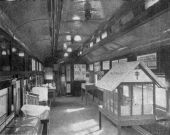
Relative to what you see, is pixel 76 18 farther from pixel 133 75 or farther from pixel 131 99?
pixel 131 99

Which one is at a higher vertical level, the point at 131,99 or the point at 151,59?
the point at 151,59

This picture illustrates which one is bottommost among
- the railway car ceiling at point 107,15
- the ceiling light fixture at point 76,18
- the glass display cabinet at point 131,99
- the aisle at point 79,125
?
the aisle at point 79,125

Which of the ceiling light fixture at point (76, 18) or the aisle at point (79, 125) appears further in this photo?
the aisle at point (79, 125)

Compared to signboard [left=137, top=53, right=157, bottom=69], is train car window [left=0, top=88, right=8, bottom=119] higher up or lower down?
lower down

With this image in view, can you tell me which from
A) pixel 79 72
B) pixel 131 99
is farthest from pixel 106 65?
pixel 79 72

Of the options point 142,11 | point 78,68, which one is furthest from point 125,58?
point 78,68

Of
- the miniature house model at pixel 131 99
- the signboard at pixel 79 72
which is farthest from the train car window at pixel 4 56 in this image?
the signboard at pixel 79 72

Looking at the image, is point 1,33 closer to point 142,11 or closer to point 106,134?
point 142,11

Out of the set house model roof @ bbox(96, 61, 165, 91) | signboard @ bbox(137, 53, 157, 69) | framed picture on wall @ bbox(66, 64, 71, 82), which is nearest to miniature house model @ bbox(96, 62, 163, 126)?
house model roof @ bbox(96, 61, 165, 91)

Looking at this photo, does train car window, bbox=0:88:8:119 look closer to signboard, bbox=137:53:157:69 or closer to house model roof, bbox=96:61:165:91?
house model roof, bbox=96:61:165:91

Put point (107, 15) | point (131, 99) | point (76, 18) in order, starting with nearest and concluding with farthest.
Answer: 1. point (131, 99)
2. point (107, 15)
3. point (76, 18)

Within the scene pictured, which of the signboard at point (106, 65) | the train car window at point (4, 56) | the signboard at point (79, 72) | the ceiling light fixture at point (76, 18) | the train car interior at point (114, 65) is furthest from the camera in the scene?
the signboard at point (79, 72)

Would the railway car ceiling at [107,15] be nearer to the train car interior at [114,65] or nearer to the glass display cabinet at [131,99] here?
the train car interior at [114,65]

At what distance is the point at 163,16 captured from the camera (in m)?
3.43
